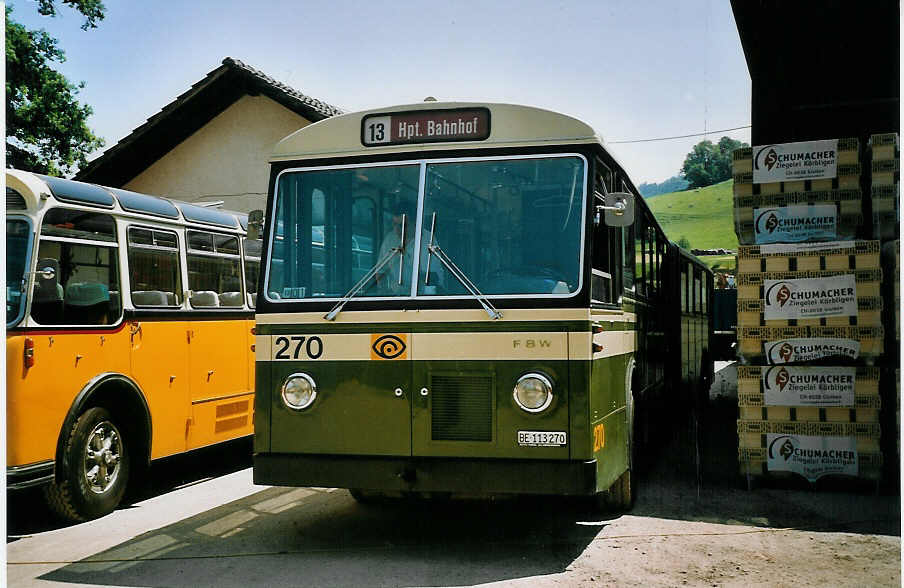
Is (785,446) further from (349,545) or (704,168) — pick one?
(704,168)

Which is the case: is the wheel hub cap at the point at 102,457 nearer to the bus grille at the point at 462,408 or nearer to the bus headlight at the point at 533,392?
the bus grille at the point at 462,408

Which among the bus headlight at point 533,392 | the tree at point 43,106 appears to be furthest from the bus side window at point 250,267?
the tree at point 43,106

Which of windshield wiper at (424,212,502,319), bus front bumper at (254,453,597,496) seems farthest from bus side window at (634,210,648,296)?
bus front bumper at (254,453,597,496)

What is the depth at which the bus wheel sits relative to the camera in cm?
746

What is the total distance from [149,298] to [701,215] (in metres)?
75.3

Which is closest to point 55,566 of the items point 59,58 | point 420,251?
point 420,251

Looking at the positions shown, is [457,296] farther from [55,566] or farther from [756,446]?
[756,446]

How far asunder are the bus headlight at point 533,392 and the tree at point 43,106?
1818 centimetres

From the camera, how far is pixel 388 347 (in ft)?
20.3

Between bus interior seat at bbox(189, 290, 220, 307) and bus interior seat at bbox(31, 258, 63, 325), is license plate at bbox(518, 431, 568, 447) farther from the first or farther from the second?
bus interior seat at bbox(189, 290, 220, 307)

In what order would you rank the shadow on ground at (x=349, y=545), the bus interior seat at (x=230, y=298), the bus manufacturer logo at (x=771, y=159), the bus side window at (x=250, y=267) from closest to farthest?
1. the shadow on ground at (x=349, y=545)
2. the bus manufacturer logo at (x=771, y=159)
3. the bus interior seat at (x=230, y=298)
4. the bus side window at (x=250, y=267)

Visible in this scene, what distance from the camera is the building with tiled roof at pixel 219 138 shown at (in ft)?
63.9

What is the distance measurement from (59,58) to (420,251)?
62.1 ft

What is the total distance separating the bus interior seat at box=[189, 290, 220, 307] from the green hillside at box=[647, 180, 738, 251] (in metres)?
60.3
